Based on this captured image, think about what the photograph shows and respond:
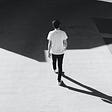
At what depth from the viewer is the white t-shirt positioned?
1047 cm

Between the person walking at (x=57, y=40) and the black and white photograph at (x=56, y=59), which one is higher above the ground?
the person walking at (x=57, y=40)

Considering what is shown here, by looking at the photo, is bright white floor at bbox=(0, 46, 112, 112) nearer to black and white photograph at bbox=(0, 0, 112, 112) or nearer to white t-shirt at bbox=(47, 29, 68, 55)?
black and white photograph at bbox=(0, 0, 112, 112)

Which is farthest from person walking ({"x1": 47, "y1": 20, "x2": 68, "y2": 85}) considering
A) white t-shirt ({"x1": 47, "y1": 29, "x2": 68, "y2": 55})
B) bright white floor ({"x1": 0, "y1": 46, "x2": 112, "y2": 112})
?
bright white floor ({"x1": 0, "y1": 46, "x2": 112, "y2": 112})

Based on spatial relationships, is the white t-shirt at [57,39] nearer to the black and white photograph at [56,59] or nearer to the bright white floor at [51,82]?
the black and white photograph at [56,59]

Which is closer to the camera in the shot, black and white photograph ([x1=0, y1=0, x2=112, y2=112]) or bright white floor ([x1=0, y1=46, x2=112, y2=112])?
bright white floor ([x1=0, y1=46, x2=112, y2=112])

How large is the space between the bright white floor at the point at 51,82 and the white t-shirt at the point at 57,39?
1063 mm

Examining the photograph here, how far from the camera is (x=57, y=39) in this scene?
1053cm

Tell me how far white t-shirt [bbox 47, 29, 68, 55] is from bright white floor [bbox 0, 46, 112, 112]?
1.06 metres

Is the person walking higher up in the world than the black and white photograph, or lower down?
higher up

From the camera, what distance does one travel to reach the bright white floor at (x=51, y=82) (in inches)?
377

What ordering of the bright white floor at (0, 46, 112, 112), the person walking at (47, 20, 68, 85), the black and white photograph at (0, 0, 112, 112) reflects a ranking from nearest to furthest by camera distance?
the bright white floor at (0, 46, 112, 112) → the black and white photograph at (0, 0, 112, 112) → the person walking at (47, 20, 68, 85)

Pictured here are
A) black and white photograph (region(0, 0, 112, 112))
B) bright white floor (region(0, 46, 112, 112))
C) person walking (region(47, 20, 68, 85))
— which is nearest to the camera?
bright white floor (region(0, 46, 112, 112))

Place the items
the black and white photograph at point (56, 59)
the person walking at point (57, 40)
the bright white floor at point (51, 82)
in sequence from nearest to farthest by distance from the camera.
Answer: the bright white floor at point (51, 82), the black and white photograph at point (56, 59), the person walking at point (57, 40)

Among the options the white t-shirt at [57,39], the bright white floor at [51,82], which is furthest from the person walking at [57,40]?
the bright white floor at [51,82]
